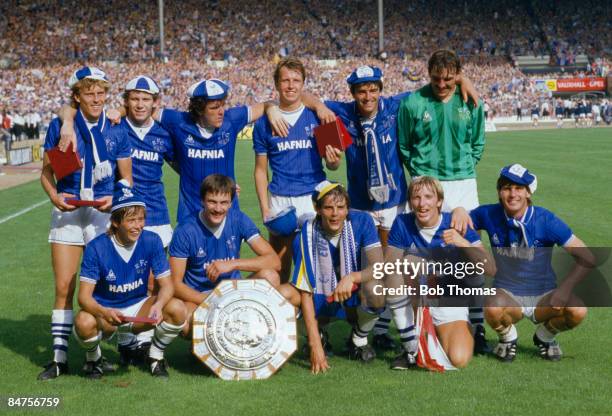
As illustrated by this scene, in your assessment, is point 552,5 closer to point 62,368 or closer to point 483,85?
point 483,85

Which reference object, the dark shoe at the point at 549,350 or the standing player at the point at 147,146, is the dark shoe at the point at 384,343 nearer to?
the dark shoe at the point at 549,350

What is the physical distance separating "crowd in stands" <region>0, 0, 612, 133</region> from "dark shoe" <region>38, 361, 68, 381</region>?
38362 millimetres

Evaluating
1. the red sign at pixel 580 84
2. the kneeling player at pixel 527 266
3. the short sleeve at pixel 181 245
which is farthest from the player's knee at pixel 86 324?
the red sign at pixel 580 84

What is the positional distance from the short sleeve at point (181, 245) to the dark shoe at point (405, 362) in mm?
1581

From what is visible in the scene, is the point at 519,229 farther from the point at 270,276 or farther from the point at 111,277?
the point at 111,277

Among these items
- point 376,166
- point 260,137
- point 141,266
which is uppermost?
point 260,137

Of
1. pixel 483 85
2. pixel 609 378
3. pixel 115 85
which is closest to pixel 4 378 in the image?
pixel 609 378

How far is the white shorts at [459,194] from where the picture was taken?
6.12 metres

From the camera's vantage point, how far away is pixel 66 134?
17.9ft

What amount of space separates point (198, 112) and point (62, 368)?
204 centimetres

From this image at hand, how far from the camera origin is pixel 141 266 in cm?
546

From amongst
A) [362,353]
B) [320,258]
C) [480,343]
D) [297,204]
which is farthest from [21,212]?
[480,343]

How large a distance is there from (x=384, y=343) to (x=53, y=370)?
Answer: 235 centimetres

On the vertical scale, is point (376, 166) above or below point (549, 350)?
above
